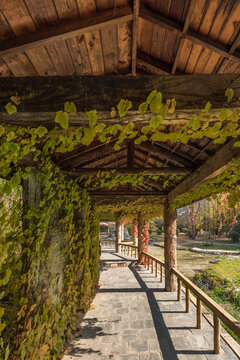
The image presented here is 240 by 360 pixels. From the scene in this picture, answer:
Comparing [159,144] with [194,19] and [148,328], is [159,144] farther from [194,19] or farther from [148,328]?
[148,328]

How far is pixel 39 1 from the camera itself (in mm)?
1315

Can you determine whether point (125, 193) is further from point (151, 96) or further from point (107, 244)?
point (107, 244)

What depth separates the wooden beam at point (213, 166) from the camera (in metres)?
2.77

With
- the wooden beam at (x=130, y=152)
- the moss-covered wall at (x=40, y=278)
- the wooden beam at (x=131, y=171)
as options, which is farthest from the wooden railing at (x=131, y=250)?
the wooden beam at (x=130, y=152)

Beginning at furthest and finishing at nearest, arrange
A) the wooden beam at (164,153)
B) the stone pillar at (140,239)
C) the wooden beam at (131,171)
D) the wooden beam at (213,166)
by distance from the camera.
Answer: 1. the stone pillar at (140,239)
2. the wooden beam at (131,171)
3. the wooden beam at (164,153)
4. the wooden beam at (213,166)

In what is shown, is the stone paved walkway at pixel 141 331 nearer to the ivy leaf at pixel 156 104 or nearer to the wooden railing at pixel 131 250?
the ivy leaf at pixel 156 104

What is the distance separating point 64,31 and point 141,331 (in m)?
5.31

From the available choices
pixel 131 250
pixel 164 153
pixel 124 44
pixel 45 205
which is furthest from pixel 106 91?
pixel 131 250

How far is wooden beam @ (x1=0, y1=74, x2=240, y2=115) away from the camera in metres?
1.35

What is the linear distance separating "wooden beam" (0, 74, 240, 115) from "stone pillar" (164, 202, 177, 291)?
6.25m

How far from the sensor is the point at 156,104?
1315 millimetres

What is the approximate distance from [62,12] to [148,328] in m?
5.52

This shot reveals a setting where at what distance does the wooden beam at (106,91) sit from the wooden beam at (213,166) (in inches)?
59.2

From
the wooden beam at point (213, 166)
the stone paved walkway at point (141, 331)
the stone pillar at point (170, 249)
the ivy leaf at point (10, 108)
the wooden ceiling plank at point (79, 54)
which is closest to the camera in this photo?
the ivy leaf at point (10, 108)
